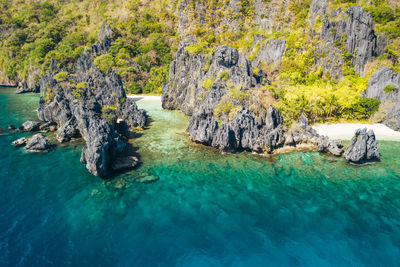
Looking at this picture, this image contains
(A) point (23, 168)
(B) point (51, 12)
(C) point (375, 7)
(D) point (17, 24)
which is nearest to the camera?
(A) point (23, 168)

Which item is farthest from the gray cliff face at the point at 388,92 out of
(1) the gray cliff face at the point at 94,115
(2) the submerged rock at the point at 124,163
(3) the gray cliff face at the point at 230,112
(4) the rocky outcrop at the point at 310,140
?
(1) the gray cliff face at the point at 94,115

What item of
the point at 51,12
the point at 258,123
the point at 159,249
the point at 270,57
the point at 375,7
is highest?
the point at 51,12

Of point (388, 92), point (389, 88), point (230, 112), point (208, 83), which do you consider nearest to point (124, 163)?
point (230, 112)

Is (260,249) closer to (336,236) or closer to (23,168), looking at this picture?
(336,236)

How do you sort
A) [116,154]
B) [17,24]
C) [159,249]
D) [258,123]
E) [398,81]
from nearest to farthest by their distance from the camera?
[159,249]
[116,154]
[258,123]
[398,81]
[17,24]

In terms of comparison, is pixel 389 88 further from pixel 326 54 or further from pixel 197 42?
pixel 197 42

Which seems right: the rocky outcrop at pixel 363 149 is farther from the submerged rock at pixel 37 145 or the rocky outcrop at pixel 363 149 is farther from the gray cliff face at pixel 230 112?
the submerged rock at pixel 37 145

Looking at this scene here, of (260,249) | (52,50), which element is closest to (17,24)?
(52,50)

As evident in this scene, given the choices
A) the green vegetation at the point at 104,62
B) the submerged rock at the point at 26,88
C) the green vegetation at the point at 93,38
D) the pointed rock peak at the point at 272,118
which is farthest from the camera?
the green vegetation at the point at 93,38
